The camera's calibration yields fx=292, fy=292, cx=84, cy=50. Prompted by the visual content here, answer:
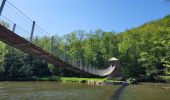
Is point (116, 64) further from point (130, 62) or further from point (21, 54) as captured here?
point (21, 54)

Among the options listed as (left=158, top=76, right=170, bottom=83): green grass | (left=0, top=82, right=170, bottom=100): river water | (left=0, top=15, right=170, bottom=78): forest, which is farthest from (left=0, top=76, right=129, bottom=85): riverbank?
(left=0, top=82, right=170, bottom=100): river water

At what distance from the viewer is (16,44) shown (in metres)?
13.8

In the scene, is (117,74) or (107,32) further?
(107,32)

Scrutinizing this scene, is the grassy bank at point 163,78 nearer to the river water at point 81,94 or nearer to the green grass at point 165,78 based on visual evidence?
the green grass at point 165,78

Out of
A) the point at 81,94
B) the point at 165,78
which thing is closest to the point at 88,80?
the point at 165,78

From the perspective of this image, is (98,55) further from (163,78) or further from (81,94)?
(81,94)

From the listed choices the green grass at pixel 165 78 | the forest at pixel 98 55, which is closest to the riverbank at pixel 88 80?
the forest at pixel 98 55

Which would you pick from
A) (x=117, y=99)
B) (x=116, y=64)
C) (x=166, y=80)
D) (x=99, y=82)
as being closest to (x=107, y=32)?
(x=116, y=64)

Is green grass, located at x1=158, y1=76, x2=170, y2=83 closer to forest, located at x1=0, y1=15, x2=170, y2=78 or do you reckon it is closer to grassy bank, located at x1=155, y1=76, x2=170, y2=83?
grassy bank, located at x1=155, y1=76, x2=170, y2=83

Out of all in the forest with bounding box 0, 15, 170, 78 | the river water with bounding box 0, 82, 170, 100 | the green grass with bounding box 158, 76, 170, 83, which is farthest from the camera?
the forest with bounding box 0, 15, 170, 78

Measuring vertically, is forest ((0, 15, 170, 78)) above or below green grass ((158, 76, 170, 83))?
above

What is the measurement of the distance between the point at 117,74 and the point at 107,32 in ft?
64.4

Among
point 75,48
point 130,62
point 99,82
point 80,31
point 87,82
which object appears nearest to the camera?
point 99,82

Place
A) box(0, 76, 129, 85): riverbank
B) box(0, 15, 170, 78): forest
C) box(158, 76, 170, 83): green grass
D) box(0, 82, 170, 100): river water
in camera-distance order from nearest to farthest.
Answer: box(0, 82, 170, 100): river water
box(0, 76, 129, 85): riverbank
box(158, 76, 170, 83): green grass
box(0, 15, 170, 78): forest
